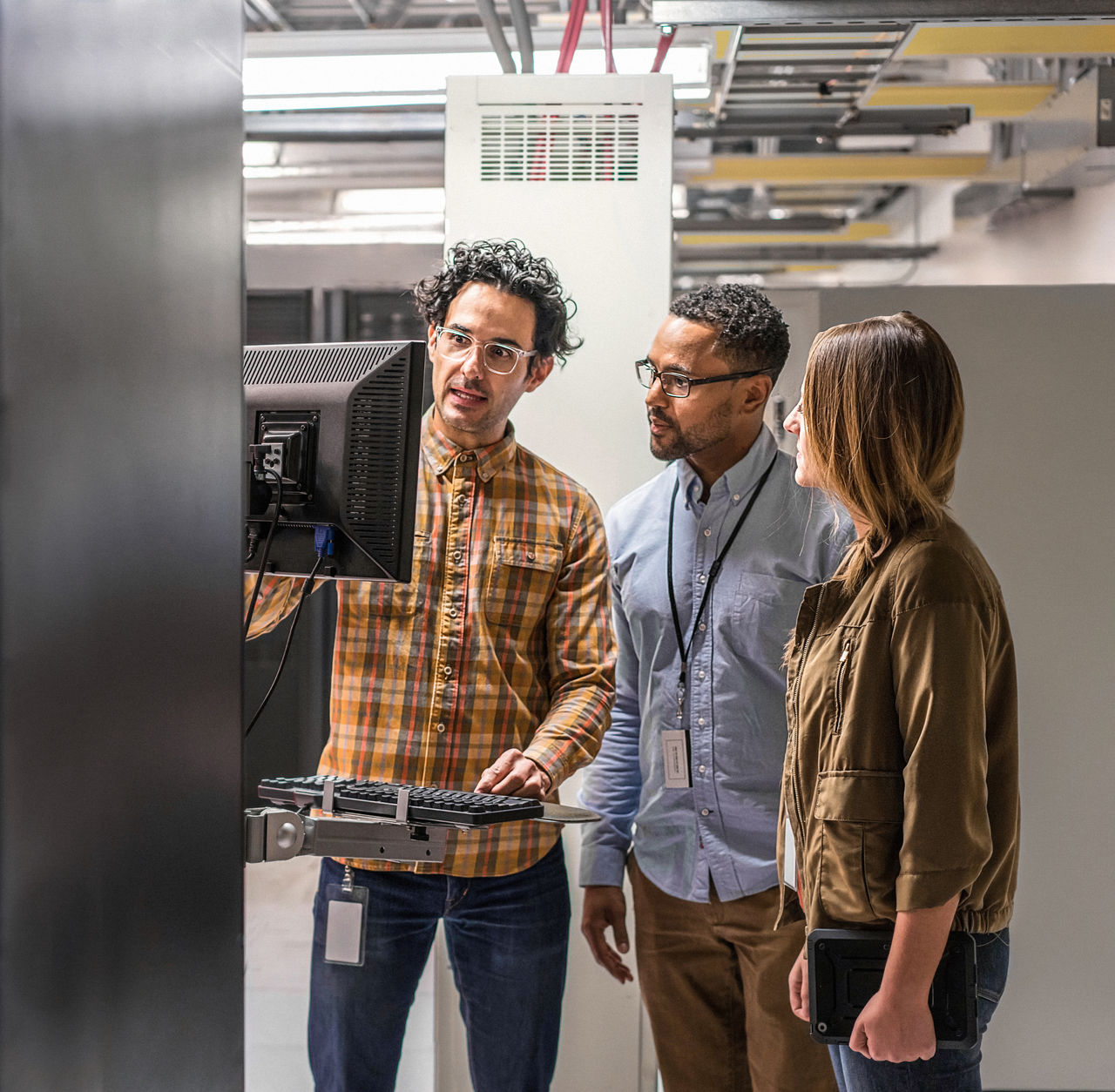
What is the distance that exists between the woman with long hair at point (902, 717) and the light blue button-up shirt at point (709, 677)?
1.53ft

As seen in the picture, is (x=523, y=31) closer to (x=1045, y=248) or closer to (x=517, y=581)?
(x=517, y=581)

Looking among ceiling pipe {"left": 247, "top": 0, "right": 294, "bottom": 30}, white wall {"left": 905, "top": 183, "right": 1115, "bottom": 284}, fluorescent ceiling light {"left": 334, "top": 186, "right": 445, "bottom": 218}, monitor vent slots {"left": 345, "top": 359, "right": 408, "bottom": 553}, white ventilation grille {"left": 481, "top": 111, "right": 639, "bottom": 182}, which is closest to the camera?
monitor vent slots {"left": 345, "top": 359, "right": 408, "bottom": 553}

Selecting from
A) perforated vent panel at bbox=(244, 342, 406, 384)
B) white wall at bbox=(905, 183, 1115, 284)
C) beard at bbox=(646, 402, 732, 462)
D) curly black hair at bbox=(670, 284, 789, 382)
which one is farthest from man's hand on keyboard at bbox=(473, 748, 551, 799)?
white wall at bbox=(905, 183, 1115, 284)

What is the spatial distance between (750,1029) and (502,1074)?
422 mm

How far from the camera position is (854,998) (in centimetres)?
126

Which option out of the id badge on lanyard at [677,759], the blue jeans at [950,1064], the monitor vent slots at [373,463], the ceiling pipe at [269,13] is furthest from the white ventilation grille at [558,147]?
the ceiling pipe at [269,13]

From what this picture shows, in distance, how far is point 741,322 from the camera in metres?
1.98

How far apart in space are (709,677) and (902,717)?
26.3 inches

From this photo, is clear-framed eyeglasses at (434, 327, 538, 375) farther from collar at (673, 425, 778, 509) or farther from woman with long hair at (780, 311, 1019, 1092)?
woman with long hair at (780, 311, 1019, 1092)

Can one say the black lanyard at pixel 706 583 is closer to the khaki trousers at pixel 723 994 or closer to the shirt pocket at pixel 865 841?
the khaki trousers at pixel 723 994

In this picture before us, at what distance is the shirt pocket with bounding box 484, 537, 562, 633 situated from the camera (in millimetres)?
1792

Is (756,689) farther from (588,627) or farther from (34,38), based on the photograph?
(34,38)

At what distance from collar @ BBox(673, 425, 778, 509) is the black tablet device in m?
0.90

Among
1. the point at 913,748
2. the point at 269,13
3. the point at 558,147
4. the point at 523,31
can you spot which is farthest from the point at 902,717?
the point at 269,13
